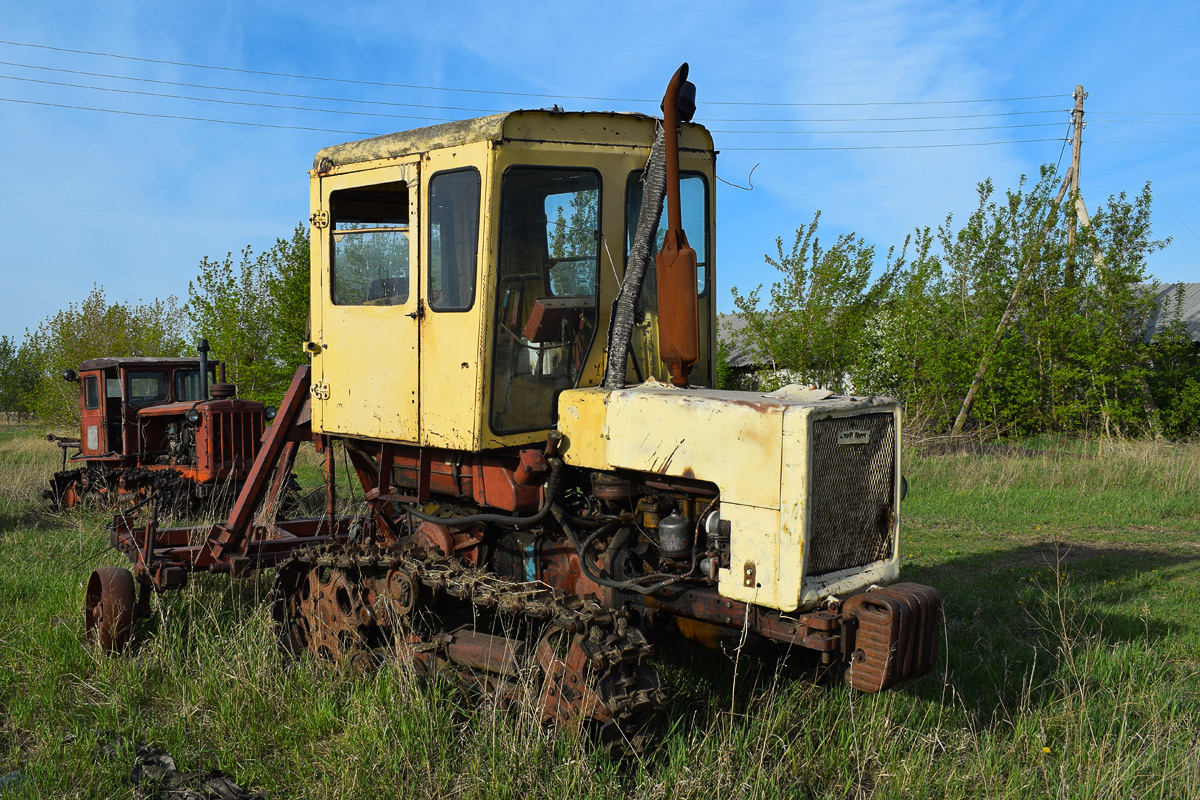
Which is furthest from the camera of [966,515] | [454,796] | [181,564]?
→ [966,515]

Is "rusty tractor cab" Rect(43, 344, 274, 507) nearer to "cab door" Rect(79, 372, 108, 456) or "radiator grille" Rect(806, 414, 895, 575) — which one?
"cab door" Rect(79, 372, 108, 456)

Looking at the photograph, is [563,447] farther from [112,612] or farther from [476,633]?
[112,612]

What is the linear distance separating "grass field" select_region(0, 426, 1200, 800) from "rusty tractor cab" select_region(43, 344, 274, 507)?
4.75 metres

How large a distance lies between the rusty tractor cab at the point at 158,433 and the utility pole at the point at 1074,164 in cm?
1677

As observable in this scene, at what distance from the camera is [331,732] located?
440 centimetres

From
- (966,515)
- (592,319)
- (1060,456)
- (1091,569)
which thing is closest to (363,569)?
(592,319)

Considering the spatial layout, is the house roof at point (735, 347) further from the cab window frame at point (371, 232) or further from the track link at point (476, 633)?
the track link at point (476, 633)

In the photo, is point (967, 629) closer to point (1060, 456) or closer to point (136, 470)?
point (1060, 456)

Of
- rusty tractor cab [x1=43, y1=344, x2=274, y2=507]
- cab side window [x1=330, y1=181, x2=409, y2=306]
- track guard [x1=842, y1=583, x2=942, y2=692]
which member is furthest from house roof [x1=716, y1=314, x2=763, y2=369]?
track guard [x1=842, y1=583, x2=942, y2=692]

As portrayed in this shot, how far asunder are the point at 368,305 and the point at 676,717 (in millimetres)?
2753

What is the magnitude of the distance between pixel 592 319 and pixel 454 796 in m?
2.37

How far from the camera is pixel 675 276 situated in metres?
4.32

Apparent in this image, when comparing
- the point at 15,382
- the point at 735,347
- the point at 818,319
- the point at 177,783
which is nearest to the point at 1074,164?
the point at 818,319

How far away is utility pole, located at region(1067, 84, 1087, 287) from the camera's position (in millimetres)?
19844
